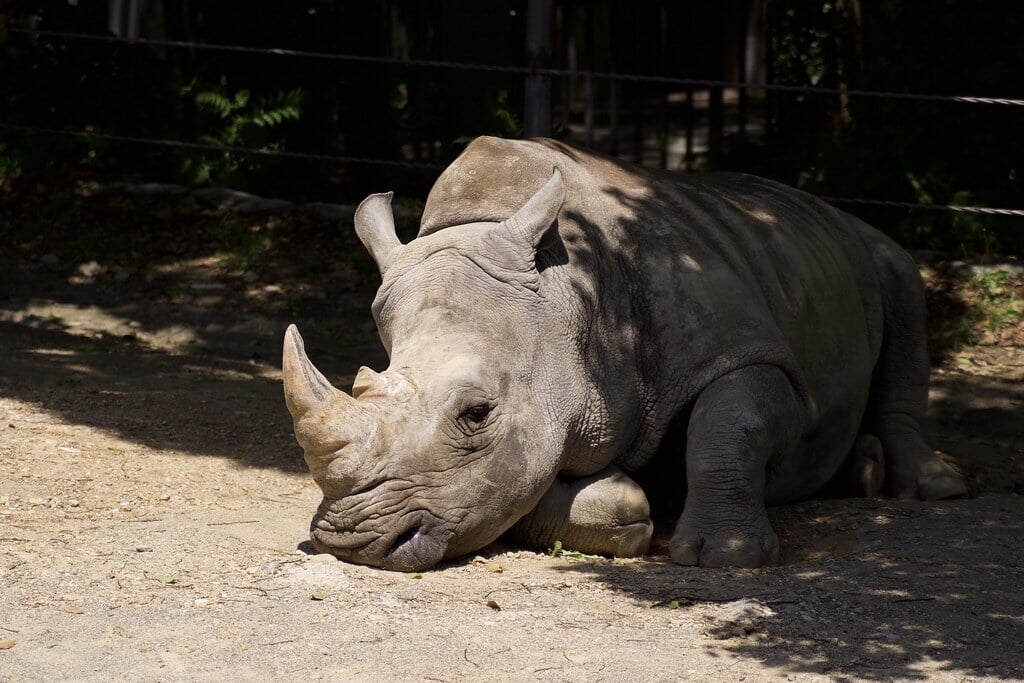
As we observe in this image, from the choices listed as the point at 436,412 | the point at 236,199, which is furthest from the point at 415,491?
the point at 236,199

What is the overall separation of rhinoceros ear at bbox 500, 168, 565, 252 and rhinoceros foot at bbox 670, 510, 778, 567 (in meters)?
1.26

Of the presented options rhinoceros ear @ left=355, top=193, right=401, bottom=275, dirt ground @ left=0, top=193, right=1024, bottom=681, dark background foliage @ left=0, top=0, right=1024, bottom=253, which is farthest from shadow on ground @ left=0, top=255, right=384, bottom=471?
dark background foliage @ left=0, top=0, right=1024, bottom=253

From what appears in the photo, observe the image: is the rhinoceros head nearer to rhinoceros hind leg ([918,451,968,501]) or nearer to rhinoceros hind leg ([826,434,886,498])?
rhinoceros hind leg ([826,434,886,498])

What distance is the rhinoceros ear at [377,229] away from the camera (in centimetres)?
588

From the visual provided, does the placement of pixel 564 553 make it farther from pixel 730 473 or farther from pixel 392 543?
pixel 392 543

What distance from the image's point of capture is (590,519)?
5578mm

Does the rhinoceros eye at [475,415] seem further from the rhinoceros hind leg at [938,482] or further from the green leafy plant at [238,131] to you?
the green leafy plant at [238,131]

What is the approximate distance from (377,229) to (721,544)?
1.91m

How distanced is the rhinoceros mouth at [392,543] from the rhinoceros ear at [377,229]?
4.10 feet

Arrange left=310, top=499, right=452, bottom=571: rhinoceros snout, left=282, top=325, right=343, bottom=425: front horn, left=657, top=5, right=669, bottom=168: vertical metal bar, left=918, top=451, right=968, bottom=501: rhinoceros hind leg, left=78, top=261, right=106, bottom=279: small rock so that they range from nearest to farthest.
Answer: left=282, top=325, right=343, bottom=425: front horn → left=310, top=499, right=452, bottom=571: rhinoceros snout → left=918, top=451, right=968, bottom=501: rhinoceros hind leg → left=78, top=261, right=106, bottom=279: small rock → left=657, top=5, right=669, bottom=168: vertical metal bar

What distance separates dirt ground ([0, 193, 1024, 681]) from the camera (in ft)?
13.8

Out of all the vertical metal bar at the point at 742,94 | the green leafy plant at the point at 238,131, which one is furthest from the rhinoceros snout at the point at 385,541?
the green leafy plant at the point at 238,131

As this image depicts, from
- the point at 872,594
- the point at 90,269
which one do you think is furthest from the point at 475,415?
the point at 90,269

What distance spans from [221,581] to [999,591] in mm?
2696
